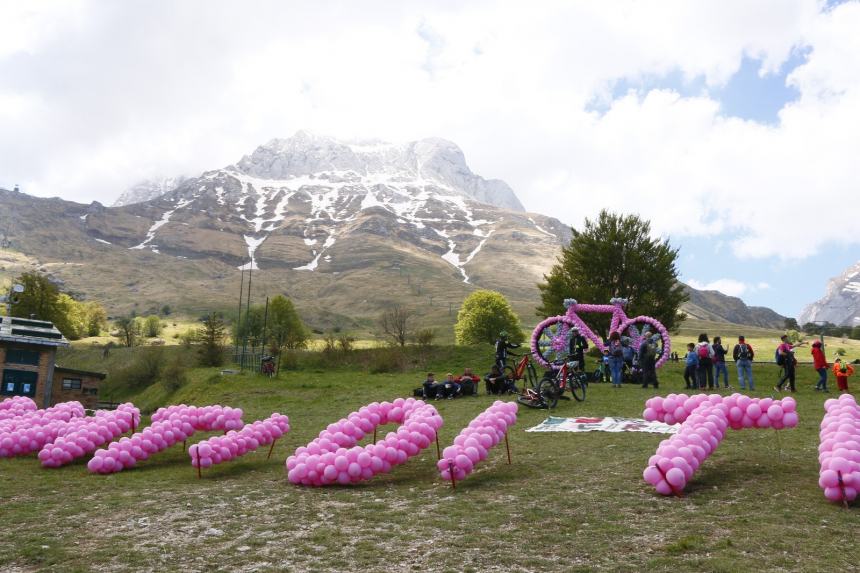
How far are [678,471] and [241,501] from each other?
8055 millimetres

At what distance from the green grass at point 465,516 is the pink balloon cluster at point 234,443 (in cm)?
50

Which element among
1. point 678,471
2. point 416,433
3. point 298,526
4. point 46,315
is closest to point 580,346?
point 416,433

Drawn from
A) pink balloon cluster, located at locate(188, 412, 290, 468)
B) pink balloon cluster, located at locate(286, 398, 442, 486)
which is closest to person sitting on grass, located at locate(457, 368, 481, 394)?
pink balloon cluster, located at locate(188, 412, 290, 468)

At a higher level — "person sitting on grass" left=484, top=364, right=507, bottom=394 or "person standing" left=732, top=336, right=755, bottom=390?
"person standing" left=732, top=336, right=755, bottom=390

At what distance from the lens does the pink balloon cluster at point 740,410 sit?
13.0 meters

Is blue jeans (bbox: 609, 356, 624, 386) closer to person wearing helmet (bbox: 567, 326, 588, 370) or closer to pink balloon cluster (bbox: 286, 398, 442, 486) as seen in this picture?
person wearing helmet (bbox: 567, 326, 588, 370)

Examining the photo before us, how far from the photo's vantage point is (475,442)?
13.5 m

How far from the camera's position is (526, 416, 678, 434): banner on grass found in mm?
17797

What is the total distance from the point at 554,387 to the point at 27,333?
40133mm

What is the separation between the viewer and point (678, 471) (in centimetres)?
1091

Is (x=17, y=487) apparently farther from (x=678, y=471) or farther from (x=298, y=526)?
(x=678, y=471)

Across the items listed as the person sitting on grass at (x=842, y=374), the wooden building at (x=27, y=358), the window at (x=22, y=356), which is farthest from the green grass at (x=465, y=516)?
the window at (x=22, y=356)

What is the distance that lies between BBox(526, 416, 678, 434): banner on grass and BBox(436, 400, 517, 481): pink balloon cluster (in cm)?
424

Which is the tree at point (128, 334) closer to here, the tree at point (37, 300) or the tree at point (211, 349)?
the tree at point (37, 300)
